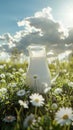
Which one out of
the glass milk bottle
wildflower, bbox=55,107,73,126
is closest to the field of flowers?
wildflower, bbox=55,107,73,126

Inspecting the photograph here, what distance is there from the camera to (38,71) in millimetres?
3498

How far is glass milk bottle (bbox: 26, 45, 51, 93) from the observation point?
136 inches

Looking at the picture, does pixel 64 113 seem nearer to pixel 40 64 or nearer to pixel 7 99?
pixel 7 99

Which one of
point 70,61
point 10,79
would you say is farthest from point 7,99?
point 70,61

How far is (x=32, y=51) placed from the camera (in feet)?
11.2

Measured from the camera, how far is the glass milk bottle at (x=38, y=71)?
11.3 feet

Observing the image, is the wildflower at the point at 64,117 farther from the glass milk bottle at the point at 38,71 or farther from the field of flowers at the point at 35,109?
the glass milk bottle at the point at 38,71

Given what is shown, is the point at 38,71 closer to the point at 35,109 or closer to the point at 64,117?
the point at 35,109

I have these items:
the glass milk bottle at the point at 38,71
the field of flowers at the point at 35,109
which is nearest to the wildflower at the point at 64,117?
the field of flowers at the point at 35,109

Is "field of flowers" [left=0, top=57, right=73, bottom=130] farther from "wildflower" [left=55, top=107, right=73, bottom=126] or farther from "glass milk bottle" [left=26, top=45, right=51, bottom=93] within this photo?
"glass milk bottle" [left=26, top=45, right=51, bottom=93]

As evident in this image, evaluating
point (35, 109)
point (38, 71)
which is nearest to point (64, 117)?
point (35, 109)

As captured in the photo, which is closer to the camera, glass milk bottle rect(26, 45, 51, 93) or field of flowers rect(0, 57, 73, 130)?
field of flowers rect(0, 57, 73, 130)

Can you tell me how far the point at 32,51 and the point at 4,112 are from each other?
0.86 metres

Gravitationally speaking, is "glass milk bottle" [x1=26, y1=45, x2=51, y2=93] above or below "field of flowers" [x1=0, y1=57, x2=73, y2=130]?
above
